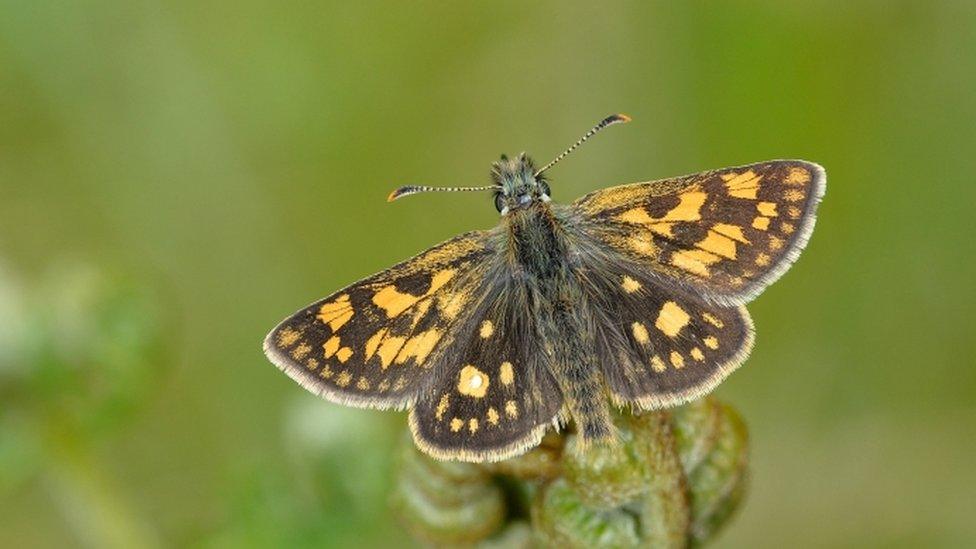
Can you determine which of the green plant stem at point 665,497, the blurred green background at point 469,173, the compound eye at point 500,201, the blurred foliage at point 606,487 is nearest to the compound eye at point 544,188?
the compound eye at point 500,201

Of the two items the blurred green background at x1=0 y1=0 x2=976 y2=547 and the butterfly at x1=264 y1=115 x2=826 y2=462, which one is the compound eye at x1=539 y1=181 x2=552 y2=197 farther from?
the blurred green background at x1=0 y1=0 x2=976 y2=547

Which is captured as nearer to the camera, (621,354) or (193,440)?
(621,354)

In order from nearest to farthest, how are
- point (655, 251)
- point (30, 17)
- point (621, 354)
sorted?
point (621, 354), point (655, 251), point (30, 17)

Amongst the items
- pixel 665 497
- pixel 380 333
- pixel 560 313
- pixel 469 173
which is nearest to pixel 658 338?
pixel 560 313

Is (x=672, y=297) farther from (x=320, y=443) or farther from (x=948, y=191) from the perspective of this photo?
(x=948, y=191)

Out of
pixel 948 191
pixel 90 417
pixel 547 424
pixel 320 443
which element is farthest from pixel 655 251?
pixel 948 191

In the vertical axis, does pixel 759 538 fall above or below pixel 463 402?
below

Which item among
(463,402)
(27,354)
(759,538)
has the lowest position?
(759,538)
